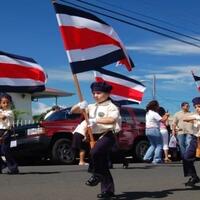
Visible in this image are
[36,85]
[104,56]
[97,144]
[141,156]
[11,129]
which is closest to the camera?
[97,144]

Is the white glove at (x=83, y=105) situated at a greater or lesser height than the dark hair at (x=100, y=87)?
lesser

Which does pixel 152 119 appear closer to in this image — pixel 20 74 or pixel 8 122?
pixel 20 74

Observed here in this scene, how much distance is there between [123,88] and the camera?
1395 cm

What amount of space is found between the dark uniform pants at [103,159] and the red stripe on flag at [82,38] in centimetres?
220

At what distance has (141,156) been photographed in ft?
54.3

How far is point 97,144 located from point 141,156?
349 inches

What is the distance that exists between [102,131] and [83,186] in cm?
183

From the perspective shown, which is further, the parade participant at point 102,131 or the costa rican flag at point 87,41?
the costa rican flag at point 87,41

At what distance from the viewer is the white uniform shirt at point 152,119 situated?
50.5ft

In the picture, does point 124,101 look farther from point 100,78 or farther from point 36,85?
point 36,85

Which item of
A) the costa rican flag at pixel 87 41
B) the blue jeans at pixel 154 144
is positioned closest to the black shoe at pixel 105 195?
the costa rican flag at pixel 87 41

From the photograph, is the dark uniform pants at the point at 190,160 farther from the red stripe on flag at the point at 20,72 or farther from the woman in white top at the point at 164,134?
the woman in white top at the point at 164,134

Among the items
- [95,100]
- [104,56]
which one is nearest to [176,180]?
[104,56]

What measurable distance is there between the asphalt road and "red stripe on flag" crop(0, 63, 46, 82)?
6.58 ft
